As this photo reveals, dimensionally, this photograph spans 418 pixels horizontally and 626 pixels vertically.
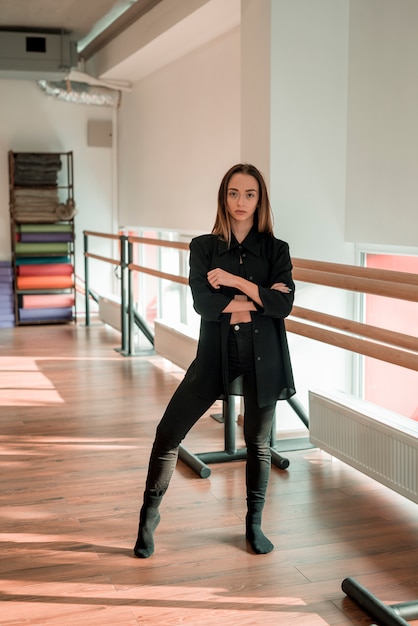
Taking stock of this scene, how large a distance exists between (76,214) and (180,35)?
3.27m

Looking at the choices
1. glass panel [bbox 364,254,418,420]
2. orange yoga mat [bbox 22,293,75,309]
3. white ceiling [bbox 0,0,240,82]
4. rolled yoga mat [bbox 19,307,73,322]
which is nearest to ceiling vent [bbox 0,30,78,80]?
white ceiling [bbox 0,0,240,82]

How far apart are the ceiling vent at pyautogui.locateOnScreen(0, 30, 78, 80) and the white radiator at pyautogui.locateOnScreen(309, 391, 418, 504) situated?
484 cm

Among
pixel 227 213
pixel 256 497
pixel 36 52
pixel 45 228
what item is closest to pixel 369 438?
pixel 256 497

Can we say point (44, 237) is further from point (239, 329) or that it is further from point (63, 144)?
point (239, 329)

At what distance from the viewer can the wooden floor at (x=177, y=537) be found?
240cm

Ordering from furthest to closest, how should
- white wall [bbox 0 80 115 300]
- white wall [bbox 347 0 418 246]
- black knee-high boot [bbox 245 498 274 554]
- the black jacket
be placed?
white wall [bbox 0 80 115 300] < white wall [bbox 347 0 418 246] < black knee-high boot [bbox 245 498 274 554] < the black jacket

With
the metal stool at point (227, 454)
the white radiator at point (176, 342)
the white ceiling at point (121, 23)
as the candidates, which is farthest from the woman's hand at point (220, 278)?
the white ceiling at point (121, 23)

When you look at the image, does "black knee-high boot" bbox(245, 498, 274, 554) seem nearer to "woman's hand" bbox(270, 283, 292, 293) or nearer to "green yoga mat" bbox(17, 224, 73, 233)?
"woman's hand" bbox(270, 283, 292, 293)

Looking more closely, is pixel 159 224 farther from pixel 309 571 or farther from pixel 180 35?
pixel 309 571

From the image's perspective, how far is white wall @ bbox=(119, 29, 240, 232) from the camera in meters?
5.66

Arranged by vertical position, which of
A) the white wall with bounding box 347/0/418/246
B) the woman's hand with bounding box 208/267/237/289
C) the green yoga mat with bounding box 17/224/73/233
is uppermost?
the white wall with bounding box 347/0/418/246

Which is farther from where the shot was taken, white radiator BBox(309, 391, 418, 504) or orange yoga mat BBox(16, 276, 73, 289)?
orange yoga mat BBox(16, 276, 73, 289)

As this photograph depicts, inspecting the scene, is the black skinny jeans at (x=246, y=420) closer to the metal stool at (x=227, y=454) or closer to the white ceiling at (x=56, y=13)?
the metal stool at (x=227, y=454)

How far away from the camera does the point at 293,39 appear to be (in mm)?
4016
